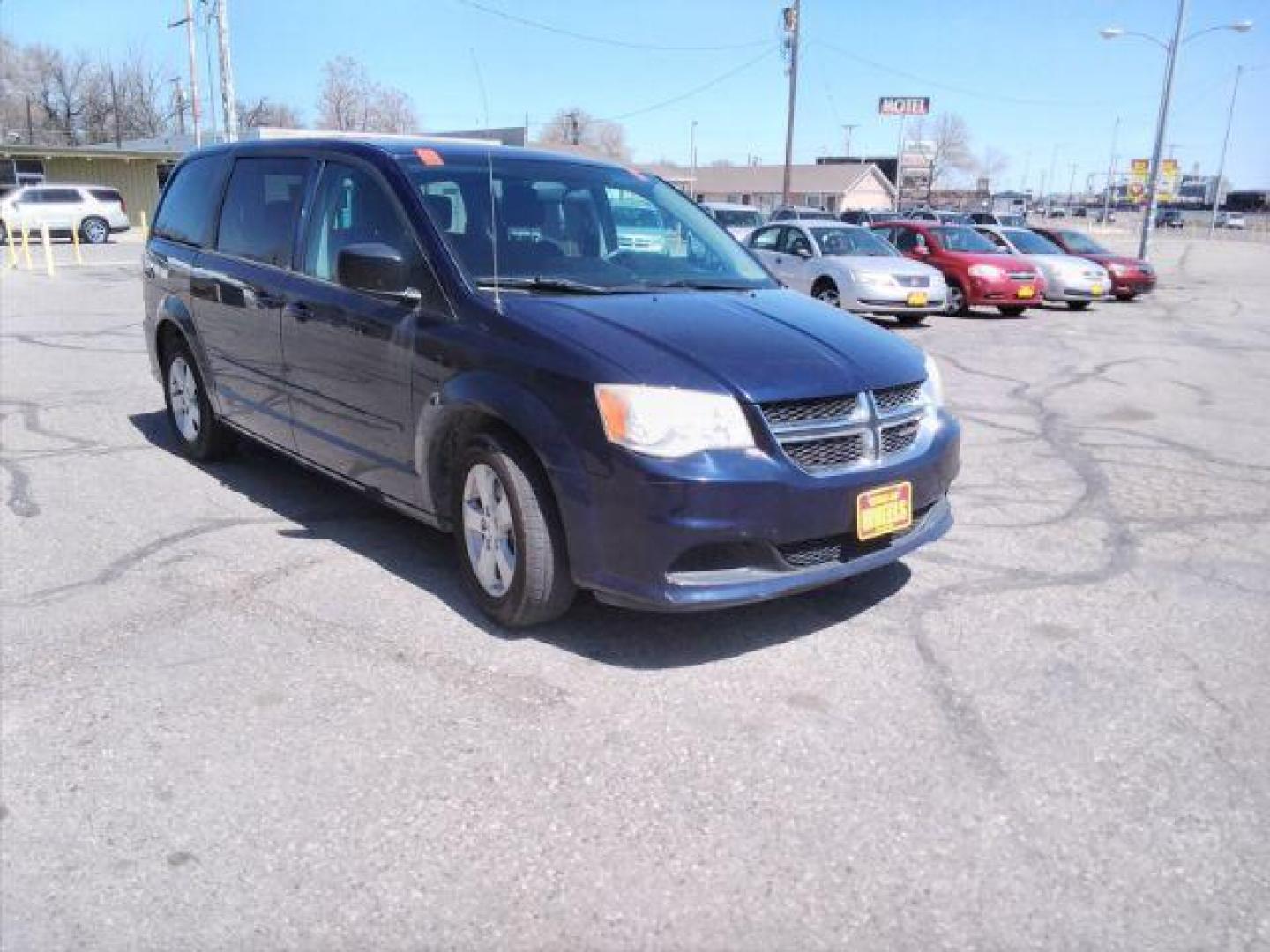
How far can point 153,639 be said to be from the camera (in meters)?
3.92

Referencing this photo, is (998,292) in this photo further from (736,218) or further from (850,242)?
(736,218)

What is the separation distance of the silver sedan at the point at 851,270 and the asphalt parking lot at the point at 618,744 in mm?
9084

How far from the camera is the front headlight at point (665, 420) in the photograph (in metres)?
3.40

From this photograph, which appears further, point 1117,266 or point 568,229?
point 1117,266

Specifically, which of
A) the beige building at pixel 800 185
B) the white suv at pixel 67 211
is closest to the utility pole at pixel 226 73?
the white suv at pixel 67 211

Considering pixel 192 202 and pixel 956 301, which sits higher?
pixel 192 202

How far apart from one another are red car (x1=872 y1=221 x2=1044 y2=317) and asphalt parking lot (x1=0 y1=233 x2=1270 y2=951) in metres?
11.6

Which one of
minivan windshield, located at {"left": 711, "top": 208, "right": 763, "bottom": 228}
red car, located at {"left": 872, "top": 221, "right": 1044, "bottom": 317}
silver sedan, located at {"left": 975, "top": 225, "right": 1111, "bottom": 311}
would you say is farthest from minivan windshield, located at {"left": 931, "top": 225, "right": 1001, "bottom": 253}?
minivan windshield, located at {"left": 711, "top": 208, "right": 763, "bottom": 228}

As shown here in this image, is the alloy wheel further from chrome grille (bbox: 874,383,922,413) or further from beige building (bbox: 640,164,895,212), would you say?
beige building (bbox: 640,164,895,212)

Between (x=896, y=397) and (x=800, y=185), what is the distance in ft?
271

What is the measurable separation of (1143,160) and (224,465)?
56.5 meters

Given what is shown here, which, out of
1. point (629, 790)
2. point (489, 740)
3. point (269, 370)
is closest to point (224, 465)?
point (269, 370)

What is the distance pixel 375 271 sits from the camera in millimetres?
4023

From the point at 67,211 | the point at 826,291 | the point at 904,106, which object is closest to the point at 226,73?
the point at 67,211
